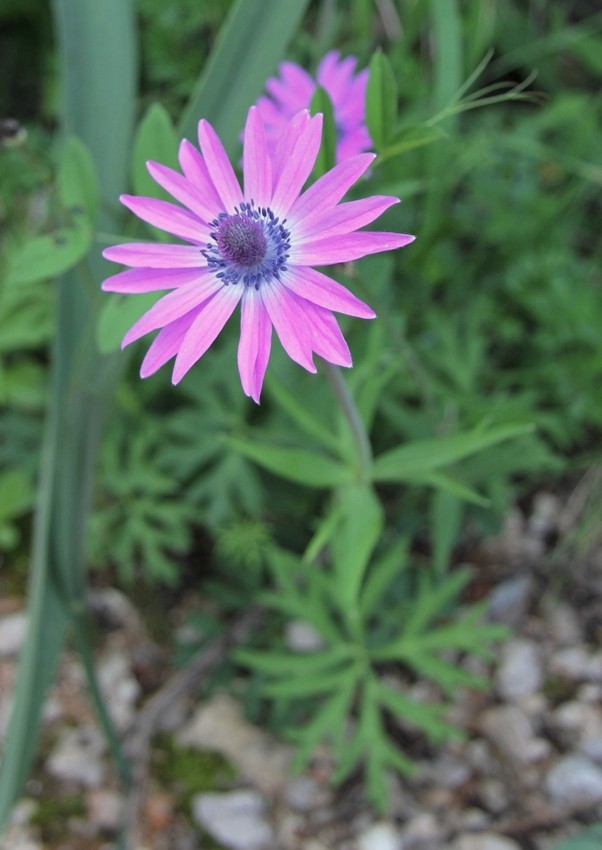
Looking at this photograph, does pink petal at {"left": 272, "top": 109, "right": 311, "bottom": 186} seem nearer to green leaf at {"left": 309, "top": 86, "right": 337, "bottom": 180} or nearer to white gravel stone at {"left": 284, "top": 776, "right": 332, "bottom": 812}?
green leaf at {"left": 309, "top": 86, "right": 337, "bottom": 180}

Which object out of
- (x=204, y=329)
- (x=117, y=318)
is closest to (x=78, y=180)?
(x=117, y=318)

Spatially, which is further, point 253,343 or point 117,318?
point 117,318

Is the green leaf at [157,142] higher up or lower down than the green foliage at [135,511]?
higher up

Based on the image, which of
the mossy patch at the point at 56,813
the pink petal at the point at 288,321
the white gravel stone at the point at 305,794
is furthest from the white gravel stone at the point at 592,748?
the pink petal at the point at 288,321

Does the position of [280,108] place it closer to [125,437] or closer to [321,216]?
[321,216]

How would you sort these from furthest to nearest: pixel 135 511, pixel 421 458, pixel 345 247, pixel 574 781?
pixel 135 511 → pixel 574 781 → pixel 421 458 → pixel 345 247

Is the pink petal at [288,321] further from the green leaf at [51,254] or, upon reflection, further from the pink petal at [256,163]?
the green leaf at [51,254]

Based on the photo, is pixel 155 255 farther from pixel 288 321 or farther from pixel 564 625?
pixel 564 625
